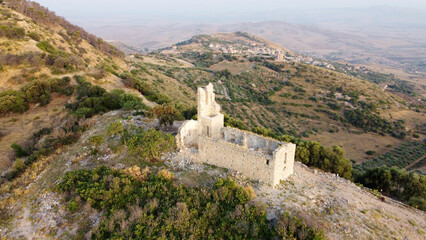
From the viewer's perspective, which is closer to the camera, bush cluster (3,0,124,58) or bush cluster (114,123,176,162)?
bush cluster (114,123,176,162)

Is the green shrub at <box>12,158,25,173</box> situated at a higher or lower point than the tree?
lower

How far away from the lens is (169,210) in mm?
11055

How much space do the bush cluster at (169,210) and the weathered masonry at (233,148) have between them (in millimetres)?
2265

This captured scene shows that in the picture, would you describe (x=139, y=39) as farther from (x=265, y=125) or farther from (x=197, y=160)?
(x=197, y=160)

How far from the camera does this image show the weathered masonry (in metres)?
13.8

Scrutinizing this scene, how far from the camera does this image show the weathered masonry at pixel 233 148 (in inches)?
545

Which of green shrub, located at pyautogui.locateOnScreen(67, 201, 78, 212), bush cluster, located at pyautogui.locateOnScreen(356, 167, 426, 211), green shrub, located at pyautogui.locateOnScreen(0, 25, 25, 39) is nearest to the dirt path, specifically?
bush cluster, located at pyautogui.locateOnScreen(356, 167, 426, 211)

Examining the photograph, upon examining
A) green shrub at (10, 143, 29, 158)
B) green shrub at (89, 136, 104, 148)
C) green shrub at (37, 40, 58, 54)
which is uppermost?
green shrub at (37, 40, 58, 54)

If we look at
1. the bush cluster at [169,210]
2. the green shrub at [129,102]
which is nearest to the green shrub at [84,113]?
the green shrub at [129,102]

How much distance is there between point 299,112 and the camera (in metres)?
50.6

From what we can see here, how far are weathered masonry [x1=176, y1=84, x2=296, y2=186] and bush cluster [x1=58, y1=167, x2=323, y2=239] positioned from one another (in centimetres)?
227

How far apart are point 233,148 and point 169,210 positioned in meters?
5.52

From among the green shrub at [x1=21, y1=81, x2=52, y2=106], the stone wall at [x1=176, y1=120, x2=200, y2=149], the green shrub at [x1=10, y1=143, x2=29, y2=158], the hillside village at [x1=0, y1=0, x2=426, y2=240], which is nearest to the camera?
the hillside village at [x1=0, y1=0, x2=426, y2=240]

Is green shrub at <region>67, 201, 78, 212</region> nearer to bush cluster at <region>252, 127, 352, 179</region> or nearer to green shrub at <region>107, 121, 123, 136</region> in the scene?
green shrub at <region>107, 121, 123, 136</region>
